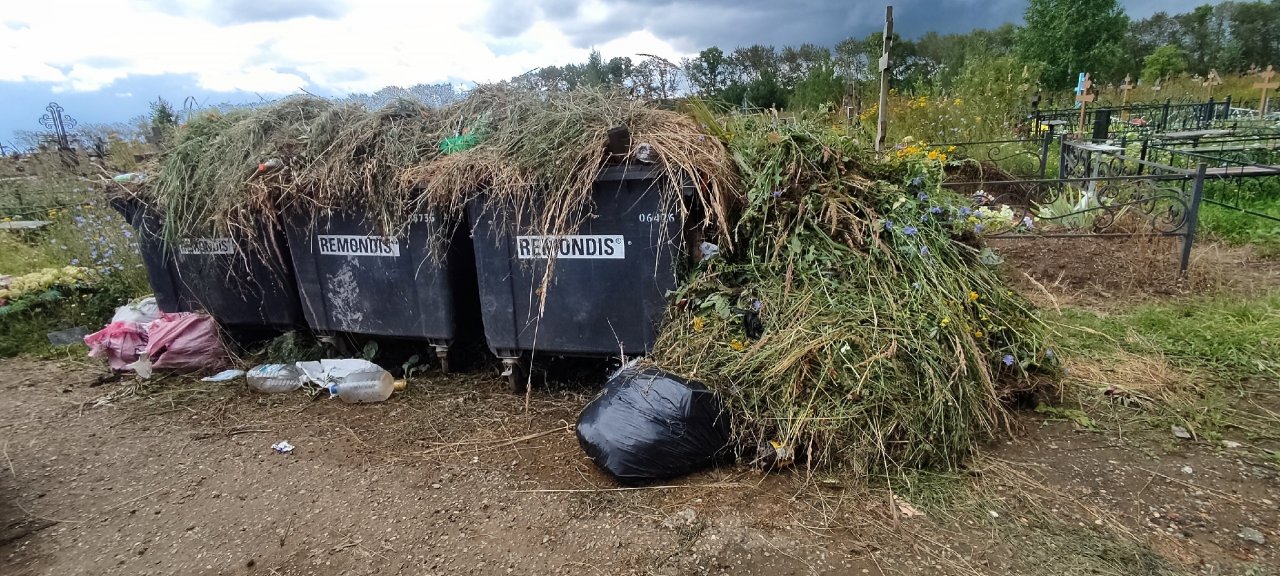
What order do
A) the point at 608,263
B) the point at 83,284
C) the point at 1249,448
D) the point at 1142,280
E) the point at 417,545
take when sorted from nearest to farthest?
1. the point at 417,545
2. the point at 1249,448
3. the point at 608,263
4. the point at 1142,280
5. the point at 83,284

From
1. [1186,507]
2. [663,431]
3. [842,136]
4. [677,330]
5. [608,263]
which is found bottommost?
[1186,507]

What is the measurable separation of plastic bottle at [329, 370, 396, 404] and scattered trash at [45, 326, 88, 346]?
2.59m

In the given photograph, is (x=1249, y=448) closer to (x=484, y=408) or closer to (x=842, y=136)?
(x=842, y=136)

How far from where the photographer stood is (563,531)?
2309 mm

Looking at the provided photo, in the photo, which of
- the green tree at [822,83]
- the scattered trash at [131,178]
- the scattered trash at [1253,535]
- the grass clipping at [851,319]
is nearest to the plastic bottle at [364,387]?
the grass clipping at [851,319]

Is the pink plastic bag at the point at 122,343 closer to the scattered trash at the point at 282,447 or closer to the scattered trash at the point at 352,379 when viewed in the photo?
the scattered trash at the point at 352,379

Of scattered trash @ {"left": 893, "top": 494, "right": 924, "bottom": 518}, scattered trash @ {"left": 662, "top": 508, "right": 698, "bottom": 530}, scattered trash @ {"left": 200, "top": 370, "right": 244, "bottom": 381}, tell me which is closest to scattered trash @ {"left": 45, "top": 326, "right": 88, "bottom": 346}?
scattered trash @ {"left": 200, "top": 370, "right": 244, "bottom": 381}

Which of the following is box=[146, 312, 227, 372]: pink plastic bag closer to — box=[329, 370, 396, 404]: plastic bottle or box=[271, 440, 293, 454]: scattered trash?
box=[329, 370, 396, 404]: plastic bottle

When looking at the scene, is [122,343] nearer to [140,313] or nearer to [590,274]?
[140,313]

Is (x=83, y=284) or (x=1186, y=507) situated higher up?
(x=83, y=284)

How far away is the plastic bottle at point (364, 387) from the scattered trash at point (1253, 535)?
142 inches

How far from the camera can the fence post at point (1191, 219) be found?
4574mm

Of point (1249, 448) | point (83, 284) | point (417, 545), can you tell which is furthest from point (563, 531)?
point (83, 284)

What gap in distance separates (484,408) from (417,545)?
3.72 feet
